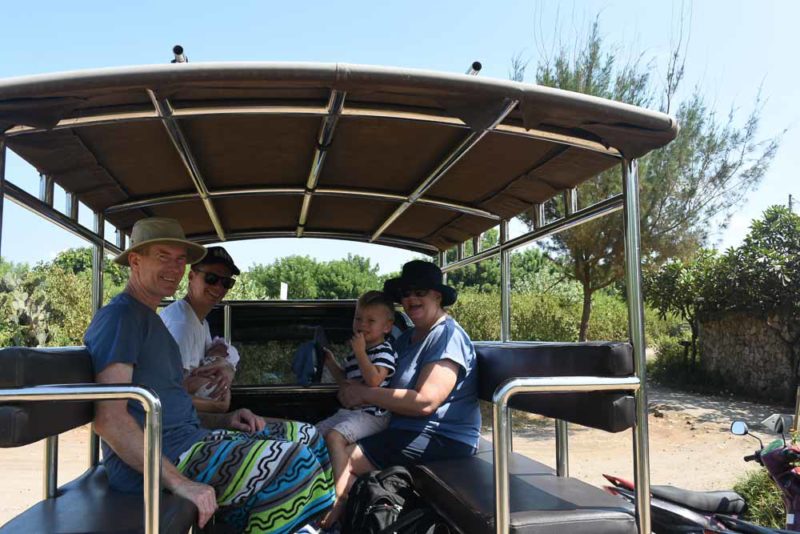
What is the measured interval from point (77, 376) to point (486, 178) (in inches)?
82.5

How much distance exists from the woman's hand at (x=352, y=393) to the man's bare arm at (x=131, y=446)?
3.42 ft

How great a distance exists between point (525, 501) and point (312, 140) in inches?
69.1

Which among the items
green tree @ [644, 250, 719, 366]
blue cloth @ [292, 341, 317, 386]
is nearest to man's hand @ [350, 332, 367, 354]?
blue cloth @ [292, 341, 317, 386]

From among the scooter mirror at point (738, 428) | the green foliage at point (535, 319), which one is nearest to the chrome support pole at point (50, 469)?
the scooter mirror at point (738, 428)

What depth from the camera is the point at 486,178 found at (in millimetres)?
3506

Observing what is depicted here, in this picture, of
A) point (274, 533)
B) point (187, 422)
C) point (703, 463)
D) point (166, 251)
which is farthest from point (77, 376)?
point (703, 463)

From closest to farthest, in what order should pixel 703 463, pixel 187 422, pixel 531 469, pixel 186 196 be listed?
pixel 187 422 < pixel 531 469 < pixel 186 196 < pixel 703 463

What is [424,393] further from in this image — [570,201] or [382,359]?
[570,201]

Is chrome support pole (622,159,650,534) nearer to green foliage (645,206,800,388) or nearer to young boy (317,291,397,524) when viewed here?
young boy (317,291,397,524)

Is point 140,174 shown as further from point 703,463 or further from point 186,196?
point 703,463

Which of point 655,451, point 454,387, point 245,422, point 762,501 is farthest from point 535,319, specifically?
point 245,422

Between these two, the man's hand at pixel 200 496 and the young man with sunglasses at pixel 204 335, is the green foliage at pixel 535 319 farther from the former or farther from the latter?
the man's hand at pixel 200 496

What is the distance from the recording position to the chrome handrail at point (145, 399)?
1912mm

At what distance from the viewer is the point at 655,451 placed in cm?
956
